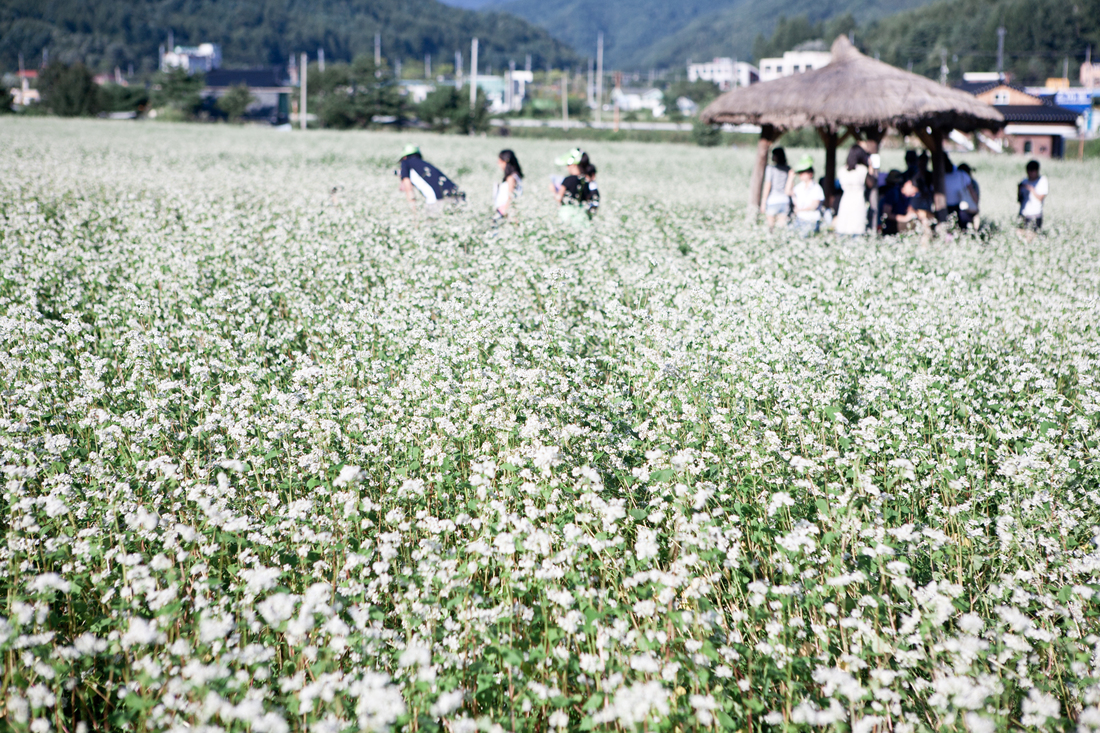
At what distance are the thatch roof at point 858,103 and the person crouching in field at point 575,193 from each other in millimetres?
4514

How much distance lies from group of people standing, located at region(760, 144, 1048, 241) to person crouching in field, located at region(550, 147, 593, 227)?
3.26 m

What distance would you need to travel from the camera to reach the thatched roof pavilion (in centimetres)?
1287

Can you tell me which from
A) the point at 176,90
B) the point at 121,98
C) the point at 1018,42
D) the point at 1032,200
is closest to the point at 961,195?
the point at 1032,200

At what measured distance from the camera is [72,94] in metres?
60.1

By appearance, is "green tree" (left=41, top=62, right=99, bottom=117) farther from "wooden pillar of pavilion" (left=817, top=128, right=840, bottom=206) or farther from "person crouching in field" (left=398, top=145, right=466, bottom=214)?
"wooden pillar of pavilion" (left=817, top=128, right=840, bottom=206)

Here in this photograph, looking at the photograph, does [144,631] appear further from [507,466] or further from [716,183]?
[716,183]

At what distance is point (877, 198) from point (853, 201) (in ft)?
6.48

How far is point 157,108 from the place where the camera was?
69250 mm

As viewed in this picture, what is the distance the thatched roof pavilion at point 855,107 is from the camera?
1287 centimetres

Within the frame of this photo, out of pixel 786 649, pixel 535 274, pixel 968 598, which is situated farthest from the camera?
pixel 535 274

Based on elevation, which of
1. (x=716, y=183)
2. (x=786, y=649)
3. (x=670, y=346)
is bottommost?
(x=786, y=649)

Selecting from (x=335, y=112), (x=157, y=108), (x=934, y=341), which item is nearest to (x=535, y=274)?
(x=934, y=341)

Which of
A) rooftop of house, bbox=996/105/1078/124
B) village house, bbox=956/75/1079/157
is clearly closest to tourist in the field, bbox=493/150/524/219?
village house, bbox=956/75/1079/157

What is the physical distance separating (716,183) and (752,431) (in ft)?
70.3
